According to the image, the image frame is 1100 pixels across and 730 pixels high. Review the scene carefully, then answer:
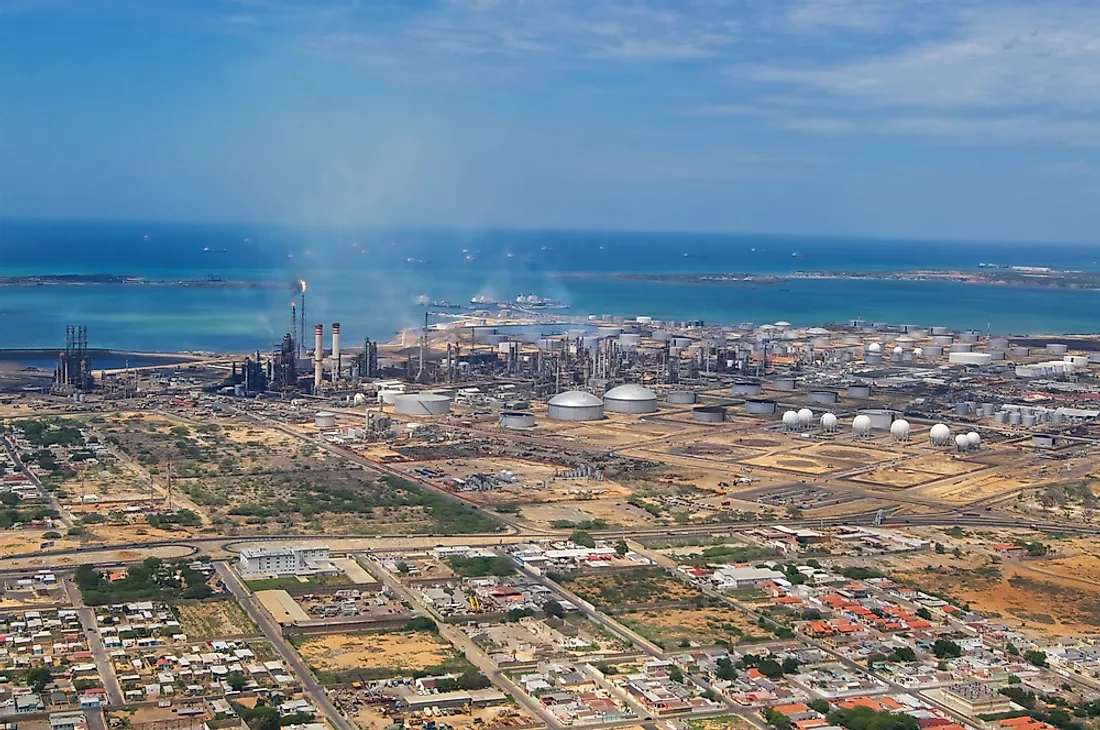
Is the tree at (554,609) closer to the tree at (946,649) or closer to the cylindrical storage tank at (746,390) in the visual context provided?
the tree at (946,649)

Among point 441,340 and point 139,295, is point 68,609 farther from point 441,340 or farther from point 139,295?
point 139,295

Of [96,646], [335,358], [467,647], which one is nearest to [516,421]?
[335,358]

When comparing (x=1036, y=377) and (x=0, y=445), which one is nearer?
(x=0, y=445)

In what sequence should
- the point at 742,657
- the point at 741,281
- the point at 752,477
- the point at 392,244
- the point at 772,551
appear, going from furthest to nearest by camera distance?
the point at 392,244
the point at 741,281
the point at 752,477
the point at 772,551
the point at 742,657

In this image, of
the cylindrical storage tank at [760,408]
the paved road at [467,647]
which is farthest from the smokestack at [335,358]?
the paved road at [467,647]

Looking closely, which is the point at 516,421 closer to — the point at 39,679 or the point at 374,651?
the point at 374,651

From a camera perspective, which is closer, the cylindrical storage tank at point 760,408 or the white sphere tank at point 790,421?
the white sphere tank at point 790,421

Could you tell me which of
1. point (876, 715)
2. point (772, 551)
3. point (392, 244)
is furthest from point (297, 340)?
point (392, 244)
